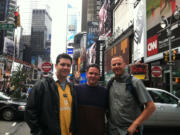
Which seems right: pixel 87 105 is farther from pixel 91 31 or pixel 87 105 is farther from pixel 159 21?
pixel 91 31

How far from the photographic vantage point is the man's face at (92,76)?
136 inches

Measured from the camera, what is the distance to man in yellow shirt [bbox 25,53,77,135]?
2.69m

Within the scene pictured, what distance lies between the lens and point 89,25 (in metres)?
108

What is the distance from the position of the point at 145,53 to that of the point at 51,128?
972 inches

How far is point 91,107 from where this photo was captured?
10.8ft

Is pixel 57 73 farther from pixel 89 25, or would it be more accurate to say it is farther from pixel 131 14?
pixel 89 25

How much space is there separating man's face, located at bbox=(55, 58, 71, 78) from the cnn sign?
69.6 feet

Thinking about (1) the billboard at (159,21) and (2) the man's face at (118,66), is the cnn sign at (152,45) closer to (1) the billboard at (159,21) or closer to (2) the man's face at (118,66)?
(1) the billboard at (159,21)

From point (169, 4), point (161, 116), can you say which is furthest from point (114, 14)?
point (161, 116)

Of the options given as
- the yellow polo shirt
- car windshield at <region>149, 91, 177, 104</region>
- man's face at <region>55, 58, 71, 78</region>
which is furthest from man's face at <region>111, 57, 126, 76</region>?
car windshield at <region>149, 91, 177, 104</region>

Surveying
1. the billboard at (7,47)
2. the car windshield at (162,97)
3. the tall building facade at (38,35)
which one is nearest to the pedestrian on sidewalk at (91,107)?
the car windshield at (162,97)

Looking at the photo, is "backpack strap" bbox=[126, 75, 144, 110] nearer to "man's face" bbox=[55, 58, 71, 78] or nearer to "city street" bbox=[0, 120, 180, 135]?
"man's face" bbox=[55, 58, 71, 78]

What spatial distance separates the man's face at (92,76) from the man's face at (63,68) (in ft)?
1.62

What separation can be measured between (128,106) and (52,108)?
3.71ft
